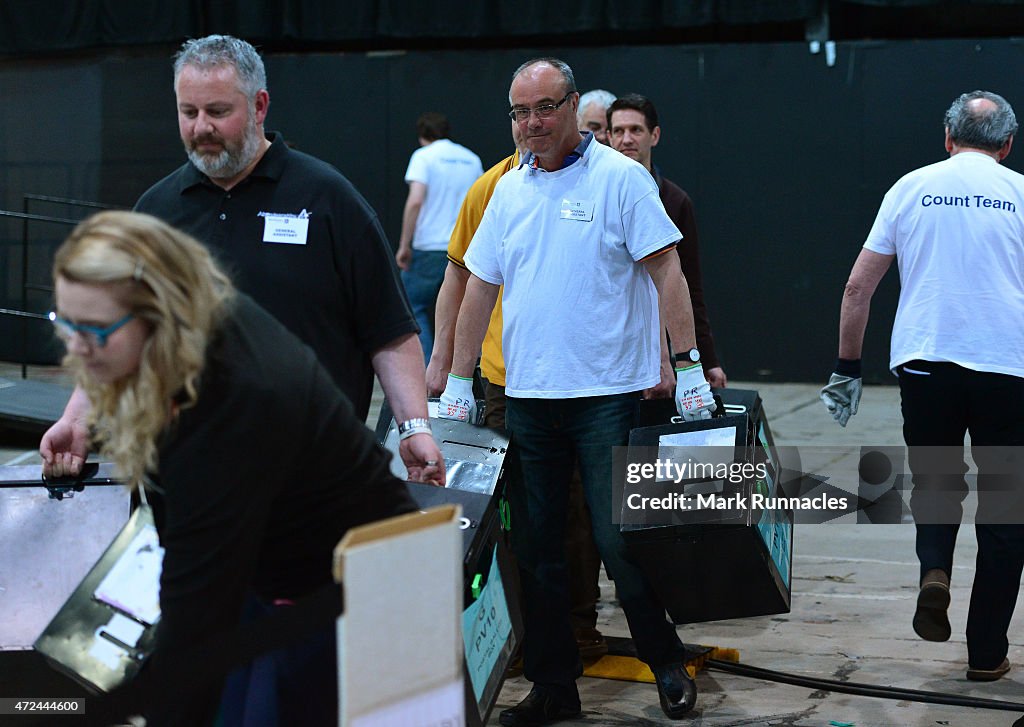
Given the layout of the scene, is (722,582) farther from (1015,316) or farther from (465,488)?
(1015,316)

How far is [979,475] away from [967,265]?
0.71 meters

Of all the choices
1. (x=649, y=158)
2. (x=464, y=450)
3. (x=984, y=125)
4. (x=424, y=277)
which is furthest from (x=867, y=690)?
(x=424, y=277)

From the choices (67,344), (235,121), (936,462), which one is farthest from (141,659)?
(936,462)

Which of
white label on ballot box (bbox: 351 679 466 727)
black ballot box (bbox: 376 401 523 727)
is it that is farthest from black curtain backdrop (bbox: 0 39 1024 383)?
white label on ballot box (bbox: 351 679 466 727)

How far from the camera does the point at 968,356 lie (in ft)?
15.1

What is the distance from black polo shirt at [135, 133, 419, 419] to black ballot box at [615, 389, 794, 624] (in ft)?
3.00

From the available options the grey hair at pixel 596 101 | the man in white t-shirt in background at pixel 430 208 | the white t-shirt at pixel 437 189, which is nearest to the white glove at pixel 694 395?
the grey hair at pixel 596 101

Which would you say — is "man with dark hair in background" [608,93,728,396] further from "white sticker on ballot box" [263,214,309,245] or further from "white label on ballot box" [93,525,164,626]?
"white label on ballot box" [93,525,164,626]

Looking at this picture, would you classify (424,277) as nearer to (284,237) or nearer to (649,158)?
(649,158)

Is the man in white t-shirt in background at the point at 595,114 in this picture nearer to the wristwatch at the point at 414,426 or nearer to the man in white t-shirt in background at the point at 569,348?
the man in white t-shirt in background at the point at 569,348

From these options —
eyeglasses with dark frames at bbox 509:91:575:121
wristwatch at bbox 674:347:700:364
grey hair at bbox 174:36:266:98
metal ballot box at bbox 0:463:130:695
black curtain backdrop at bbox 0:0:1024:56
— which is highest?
black curtain backdrop at bbox 0:0:1024:56

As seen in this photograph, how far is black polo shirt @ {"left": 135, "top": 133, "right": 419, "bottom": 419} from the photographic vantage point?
Result: 353cm

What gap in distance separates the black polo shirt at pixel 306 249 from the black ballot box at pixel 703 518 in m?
0.92

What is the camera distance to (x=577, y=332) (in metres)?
4.22
